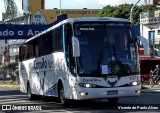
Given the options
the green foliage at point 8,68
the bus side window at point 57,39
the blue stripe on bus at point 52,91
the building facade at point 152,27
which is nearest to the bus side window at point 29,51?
the blue stripe on bus at point 52,91

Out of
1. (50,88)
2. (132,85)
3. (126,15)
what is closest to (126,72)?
(132,85)

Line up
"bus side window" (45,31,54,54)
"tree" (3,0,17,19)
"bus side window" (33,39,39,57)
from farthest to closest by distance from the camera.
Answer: "bus side window" (33,39,39,57), "bus side window" (45,31,54,54), "tree" (3,0,17,19)

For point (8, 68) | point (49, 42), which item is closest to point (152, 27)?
point (8, 68)

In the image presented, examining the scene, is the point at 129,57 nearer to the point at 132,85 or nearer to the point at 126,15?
the point at 132,85

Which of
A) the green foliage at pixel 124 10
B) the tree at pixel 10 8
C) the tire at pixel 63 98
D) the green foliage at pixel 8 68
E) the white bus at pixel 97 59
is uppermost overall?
the green foliage at pixel 124 10

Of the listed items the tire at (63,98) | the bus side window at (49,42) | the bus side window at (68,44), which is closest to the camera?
the bus side window at (68,44)

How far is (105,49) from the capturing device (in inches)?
627

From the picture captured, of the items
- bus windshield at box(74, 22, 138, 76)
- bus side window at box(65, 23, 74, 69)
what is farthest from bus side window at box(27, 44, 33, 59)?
bus windshield at box(74, 22, 138, 76)

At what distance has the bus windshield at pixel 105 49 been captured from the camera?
15711 mm

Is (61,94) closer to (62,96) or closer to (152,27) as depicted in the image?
(62,96)

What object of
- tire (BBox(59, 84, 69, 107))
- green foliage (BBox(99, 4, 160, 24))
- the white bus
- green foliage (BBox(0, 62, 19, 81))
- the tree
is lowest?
green foliage (BBox(0, 62, 19, 81))

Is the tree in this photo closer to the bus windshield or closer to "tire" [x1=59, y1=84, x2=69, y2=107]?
the bus windshield

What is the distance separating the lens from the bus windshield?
51.5 ft

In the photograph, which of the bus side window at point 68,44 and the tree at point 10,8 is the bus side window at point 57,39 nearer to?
the bus side window at point 68,44
